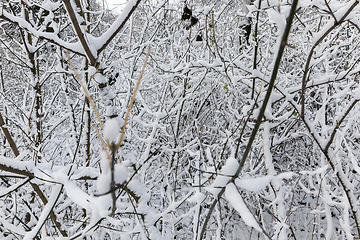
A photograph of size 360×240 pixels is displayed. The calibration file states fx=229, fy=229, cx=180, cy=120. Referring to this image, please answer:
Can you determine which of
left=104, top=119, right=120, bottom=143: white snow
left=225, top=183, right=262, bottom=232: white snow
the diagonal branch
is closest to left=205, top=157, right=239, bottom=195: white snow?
left=225, top=183, right=262, bottom=232: white snow

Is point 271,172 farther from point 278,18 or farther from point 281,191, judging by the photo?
point 278,18

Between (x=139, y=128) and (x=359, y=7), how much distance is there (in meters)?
3.05

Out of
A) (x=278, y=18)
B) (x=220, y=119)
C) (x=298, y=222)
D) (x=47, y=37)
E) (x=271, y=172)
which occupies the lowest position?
(x=298, y=222)

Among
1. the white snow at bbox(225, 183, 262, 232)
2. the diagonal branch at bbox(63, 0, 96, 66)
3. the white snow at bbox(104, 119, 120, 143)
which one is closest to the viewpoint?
the white snow at bbox(104, 119, 120, 143)

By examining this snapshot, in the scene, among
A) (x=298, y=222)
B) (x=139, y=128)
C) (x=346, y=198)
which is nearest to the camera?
(x=346, y=198)

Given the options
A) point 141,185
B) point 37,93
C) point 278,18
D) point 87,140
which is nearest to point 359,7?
point 278,18

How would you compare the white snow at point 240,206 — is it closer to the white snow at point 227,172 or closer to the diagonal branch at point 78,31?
the white snow at point 227,172

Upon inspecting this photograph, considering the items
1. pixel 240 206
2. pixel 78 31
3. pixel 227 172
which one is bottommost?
pixel 240 206

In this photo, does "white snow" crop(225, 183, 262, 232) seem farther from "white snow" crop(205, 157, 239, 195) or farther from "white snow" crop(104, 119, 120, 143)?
"white snow" crop(104, 119, 120, 143)

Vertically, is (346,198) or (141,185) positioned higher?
(141,185)

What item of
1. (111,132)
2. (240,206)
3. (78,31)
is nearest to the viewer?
(111,132)

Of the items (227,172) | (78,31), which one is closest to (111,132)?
(227,172)

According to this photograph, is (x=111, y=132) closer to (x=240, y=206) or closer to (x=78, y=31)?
(x=240, y=206)

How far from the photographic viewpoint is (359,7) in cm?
127
